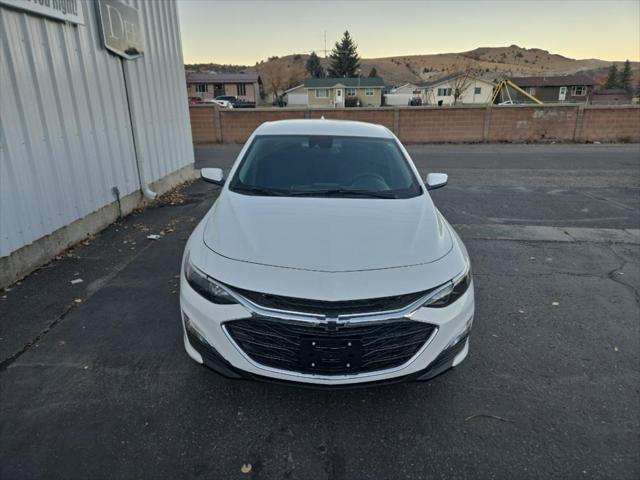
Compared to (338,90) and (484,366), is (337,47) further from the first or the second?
(484,366)

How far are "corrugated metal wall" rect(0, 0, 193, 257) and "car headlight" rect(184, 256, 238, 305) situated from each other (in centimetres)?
279

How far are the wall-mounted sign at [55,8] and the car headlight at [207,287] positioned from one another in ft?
12.6

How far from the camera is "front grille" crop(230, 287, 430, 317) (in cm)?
212

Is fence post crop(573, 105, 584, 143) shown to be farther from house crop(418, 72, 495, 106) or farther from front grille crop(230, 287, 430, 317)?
house crop(418, 72, 495, 106)

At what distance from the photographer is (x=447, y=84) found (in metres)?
68.2

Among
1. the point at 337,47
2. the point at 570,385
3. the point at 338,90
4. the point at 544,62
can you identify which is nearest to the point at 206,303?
the point at 570,385

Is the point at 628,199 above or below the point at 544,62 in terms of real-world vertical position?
below

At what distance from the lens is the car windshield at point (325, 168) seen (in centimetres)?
338

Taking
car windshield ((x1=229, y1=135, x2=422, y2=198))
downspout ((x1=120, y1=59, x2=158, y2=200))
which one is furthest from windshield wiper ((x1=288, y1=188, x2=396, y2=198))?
downspout ((x1=120, y1=59, x2=158, y2=200))

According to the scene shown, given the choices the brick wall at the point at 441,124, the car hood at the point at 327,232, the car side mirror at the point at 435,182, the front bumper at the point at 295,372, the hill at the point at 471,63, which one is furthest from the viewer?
the hill at the point at 471,63

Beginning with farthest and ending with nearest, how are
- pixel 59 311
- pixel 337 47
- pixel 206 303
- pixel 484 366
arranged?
pixel 337 47
pixel 59 311
pixel 484 366
pixel 206 303

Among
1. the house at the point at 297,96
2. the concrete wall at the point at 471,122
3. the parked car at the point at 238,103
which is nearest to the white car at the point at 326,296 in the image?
the concrete wall at the point at 471,122

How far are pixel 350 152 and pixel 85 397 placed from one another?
9.34 ft

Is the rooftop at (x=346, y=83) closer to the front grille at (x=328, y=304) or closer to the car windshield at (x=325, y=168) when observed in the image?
the car windshield at (x=325, y=168)
